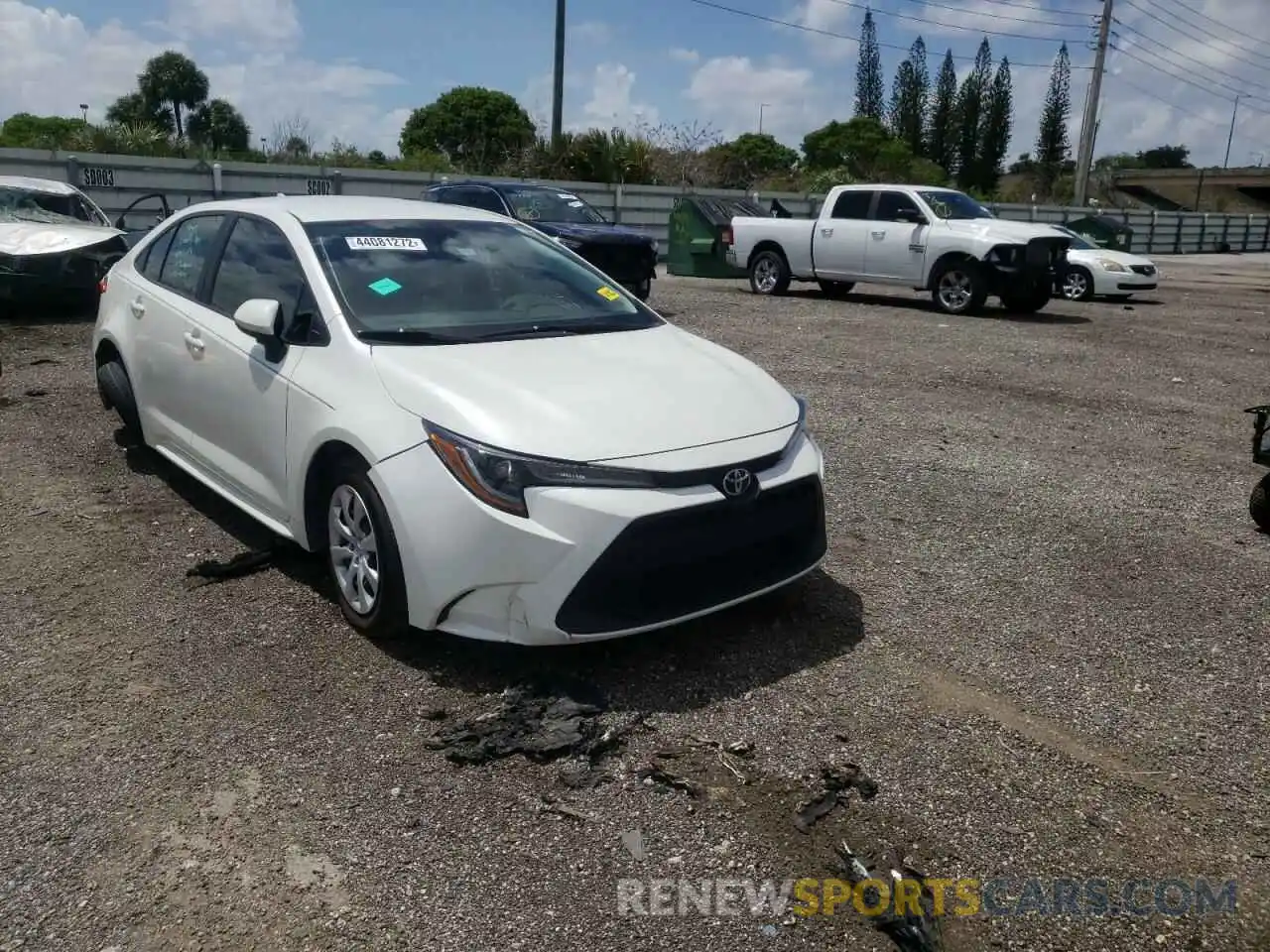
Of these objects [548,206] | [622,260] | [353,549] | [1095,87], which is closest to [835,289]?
[622,260]

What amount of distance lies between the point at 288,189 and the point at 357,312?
19.1m

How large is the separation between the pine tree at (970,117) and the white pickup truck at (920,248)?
2976 inches

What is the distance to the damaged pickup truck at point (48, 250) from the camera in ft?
35.8

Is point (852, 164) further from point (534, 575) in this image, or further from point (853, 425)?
point (534, 575)

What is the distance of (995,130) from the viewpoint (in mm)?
86438

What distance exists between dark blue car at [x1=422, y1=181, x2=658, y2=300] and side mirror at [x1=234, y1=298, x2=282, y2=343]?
344 inches

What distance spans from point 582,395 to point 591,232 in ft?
32.9

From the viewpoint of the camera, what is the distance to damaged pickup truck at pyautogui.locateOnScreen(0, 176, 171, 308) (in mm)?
10914

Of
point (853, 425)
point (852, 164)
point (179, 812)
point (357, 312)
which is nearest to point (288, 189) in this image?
point (853, 425)

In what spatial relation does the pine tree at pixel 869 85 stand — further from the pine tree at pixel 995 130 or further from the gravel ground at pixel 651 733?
the gravel ground at pixel 651 733

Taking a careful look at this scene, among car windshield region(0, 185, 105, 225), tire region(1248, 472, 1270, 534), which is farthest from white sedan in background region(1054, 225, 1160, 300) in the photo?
car windshield region(0, 185, 105, 225)

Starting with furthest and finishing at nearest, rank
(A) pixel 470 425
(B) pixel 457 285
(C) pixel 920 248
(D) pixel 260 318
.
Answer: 1. (C) pixel 920 248
2. (B) pixel 457 285
3. (D) pixel 260 318
4. (A) pixel 470 425

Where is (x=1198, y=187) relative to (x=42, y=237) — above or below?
above

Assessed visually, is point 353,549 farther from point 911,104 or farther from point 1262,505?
point 911,104
